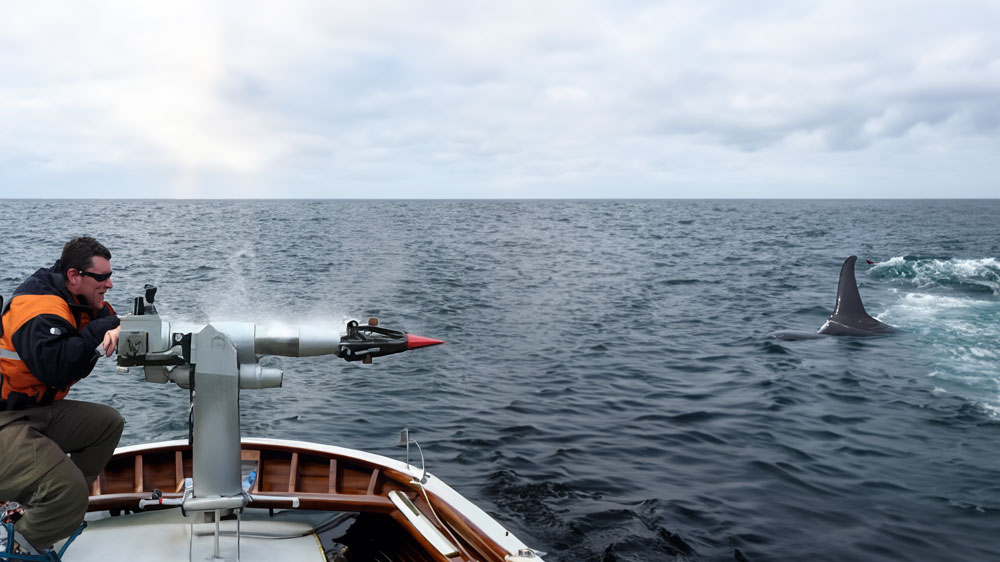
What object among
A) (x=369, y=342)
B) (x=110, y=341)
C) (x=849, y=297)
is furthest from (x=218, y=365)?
(x=849, y=297)

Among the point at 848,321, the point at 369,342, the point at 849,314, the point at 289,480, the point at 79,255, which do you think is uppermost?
the point at 79,255

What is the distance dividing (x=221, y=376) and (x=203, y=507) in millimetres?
1038

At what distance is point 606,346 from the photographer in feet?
61.8

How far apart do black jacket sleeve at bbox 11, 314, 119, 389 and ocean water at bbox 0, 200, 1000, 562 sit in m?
1.65

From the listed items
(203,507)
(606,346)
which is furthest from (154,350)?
(606,346)

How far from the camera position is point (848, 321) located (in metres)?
20.6

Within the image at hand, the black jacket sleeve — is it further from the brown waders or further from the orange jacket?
the brown waders

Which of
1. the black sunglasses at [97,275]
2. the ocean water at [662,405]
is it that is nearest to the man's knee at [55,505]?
the black sunglasses at [97,275]

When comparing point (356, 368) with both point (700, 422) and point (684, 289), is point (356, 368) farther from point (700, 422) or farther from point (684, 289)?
point (684, 289)

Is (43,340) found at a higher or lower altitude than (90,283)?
lower

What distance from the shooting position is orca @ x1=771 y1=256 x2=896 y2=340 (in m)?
19.8

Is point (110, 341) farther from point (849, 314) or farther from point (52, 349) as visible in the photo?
point (849, 314)

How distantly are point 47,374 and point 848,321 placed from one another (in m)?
20.7

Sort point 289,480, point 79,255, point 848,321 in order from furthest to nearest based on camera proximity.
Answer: point 848,321, point 289,480, point 79,255
